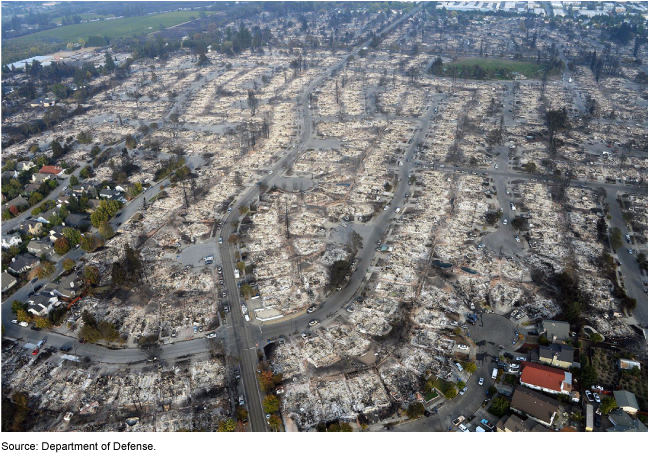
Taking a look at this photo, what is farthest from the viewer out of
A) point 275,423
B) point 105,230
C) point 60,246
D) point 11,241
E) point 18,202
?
point 18,202

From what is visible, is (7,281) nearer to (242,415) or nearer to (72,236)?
(72,236)

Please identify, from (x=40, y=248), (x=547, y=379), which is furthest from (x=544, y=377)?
(x=40, y=248)

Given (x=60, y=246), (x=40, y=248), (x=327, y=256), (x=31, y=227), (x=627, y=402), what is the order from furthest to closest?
1. (x=31, y=227)
2. (x=40, y=248)
3. (x=327, y=256)
4. (x=60, y=246)
5. (x=627, y=402)

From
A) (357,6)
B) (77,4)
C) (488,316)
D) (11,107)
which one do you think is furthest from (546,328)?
(77,4)

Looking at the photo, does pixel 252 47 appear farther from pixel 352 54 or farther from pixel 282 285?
pixel 282 285

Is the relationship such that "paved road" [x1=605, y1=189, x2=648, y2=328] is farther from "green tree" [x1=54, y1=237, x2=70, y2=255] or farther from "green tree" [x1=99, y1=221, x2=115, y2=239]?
"green tree" [x1=54, y1=237, x2=70, y2=255]

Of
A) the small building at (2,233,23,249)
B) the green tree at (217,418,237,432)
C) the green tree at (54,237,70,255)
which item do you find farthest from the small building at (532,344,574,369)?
the small building at (2,233,23,249)

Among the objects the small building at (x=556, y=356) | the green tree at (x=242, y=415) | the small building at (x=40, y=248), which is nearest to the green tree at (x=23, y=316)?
the small building at (x=40, y=248)
